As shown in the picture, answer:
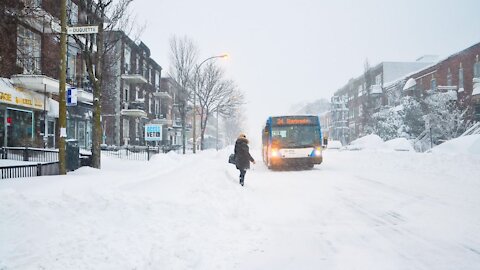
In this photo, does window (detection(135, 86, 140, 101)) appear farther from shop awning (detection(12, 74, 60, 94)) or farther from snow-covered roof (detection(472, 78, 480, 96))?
snow-covered roof (detection(472, 78, 480, 96))

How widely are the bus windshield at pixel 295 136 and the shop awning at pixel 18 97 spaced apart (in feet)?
42.4

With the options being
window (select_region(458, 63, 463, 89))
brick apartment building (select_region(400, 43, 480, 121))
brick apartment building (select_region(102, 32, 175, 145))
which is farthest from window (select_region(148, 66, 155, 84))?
window (select_region(458, 63, 463, 89))

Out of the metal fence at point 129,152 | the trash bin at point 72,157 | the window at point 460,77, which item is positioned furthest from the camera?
the window at point 460,77

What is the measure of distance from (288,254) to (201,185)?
15.6 ft

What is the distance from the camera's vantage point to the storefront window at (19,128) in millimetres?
17625

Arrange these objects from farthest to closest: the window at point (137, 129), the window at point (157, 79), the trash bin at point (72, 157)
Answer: the window at point (157, 79) → the window at point (137, 129) → the trash bin at point (72, 157)

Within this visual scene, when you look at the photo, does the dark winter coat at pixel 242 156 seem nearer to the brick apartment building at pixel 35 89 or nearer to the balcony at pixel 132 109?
the brick apartment building at pixel 35 89

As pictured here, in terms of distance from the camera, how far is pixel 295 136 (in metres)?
15.9

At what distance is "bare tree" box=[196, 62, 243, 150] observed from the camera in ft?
115

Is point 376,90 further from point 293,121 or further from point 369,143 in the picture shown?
point 293,121

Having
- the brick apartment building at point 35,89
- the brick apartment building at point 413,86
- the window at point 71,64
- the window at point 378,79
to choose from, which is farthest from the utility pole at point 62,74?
the window at point 378,79

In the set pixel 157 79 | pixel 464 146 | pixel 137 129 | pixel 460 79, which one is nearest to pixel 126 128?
pixel 137 129

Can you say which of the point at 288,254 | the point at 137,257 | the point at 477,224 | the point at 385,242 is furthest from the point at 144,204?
the point at 477,224

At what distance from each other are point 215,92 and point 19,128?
2119 centimetres
